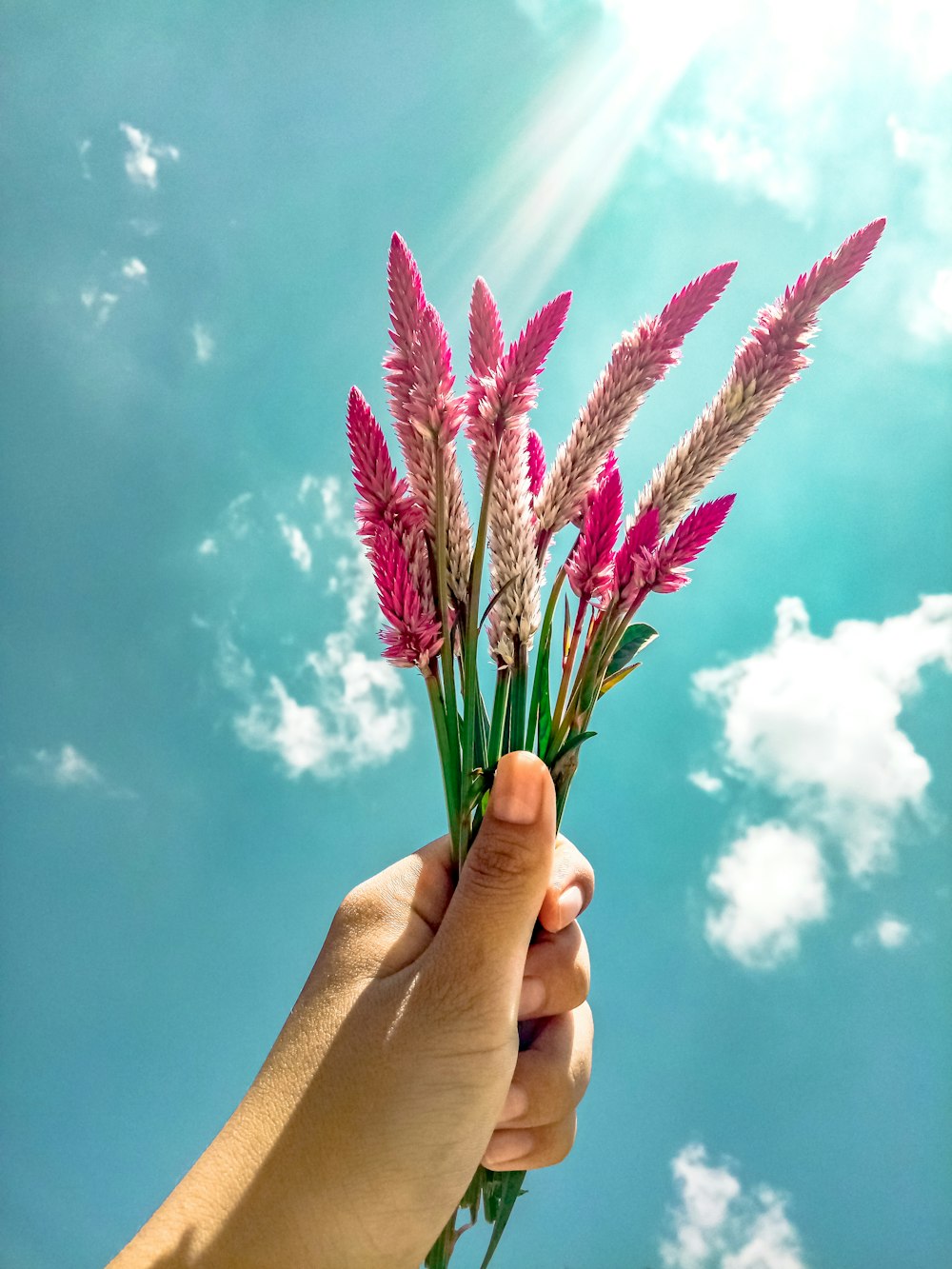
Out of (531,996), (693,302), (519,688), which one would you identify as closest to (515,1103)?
(531,996)

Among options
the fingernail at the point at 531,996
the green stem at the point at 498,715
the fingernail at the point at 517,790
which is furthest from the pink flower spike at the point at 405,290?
the fingernail at the point at 531,996

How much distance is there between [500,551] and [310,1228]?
1432mm

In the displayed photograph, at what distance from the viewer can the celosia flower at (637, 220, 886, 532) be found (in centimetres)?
172

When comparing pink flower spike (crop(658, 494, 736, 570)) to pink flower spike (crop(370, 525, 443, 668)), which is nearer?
pink flower spike (crop(370, 525, 443, 668))

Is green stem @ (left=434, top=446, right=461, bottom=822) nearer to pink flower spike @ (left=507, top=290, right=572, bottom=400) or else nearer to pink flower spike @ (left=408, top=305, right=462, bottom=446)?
pink flower spike @ (left=408, top=305, right=462, bottom=446)

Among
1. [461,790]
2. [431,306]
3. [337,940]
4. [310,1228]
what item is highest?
[431,306]

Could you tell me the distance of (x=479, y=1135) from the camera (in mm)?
1645

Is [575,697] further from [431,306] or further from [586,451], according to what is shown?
[431,306]

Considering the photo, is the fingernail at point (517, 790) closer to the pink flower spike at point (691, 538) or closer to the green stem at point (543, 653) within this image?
the green stem at point (543, 653)

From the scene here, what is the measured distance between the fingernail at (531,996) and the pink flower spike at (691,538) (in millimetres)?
1164

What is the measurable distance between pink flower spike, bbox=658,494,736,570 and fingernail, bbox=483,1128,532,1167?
156cm

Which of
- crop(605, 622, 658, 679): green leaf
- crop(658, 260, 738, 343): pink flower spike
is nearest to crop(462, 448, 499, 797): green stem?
crop(605, 622, 658, 679): green leaf

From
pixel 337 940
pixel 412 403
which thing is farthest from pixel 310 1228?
pixel 412 403

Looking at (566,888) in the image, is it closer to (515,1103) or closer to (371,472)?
(515,1103)
